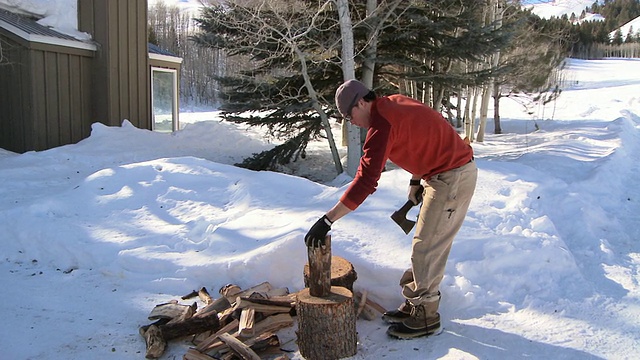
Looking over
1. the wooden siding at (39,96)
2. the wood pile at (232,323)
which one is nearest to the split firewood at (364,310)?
the wood pile at (232,323)

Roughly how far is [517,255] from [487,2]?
940 centimetres

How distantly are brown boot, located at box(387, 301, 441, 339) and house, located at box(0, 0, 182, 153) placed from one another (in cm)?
998

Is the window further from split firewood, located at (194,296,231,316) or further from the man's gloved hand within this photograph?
the man's gloved hand

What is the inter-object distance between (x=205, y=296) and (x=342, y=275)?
1.24 metres

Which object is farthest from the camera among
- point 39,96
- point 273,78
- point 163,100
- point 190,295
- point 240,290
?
point 163,100

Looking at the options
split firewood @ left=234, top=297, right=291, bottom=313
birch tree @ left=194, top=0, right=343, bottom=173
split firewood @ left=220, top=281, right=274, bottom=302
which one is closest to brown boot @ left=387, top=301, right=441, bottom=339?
split firewood @ left=234, top=297, right=291, bottom=313

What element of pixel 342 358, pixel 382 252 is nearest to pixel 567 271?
pixel 382 252

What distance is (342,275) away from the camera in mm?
3605

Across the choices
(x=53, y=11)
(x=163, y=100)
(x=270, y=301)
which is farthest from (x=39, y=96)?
(x=270, y=301)

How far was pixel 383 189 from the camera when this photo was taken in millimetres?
5715

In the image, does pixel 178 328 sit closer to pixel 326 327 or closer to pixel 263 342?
pixel 263 342

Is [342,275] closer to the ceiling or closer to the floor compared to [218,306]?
closer to the ceiling

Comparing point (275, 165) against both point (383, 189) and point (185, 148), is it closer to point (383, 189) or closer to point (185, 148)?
point (185, 148)

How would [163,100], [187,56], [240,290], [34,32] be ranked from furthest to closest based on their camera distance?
[187,56] < [163,100] < [34,32] < [240,290]
